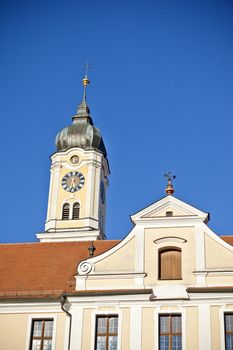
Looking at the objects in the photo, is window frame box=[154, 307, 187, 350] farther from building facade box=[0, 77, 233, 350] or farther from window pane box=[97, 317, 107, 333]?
window pane box=[97, 317, 107, 333]

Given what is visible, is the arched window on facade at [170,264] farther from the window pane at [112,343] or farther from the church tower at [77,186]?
the church tower at [77,186]

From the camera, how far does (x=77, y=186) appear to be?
55656 millimetres

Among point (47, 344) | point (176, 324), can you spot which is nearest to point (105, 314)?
point (47, 344)

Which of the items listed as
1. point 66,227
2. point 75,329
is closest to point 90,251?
point 75,329

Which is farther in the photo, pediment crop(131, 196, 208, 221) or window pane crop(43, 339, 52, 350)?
pediment crop(131, 196, 208, 221)

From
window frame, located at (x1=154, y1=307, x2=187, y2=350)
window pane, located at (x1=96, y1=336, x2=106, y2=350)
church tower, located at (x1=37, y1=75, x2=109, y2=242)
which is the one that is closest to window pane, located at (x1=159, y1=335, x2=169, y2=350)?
window frame, located at (x1=154, y1=307, x2=187, y2=350)

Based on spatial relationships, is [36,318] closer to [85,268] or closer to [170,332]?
[85,268]

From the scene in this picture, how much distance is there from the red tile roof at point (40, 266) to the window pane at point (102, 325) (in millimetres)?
1972

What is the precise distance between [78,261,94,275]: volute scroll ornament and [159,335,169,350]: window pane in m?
4.29

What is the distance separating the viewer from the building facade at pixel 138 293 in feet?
92.7

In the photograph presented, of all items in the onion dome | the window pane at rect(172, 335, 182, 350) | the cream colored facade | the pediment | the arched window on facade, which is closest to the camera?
the window pane at rect(172, 335, 182, 350)

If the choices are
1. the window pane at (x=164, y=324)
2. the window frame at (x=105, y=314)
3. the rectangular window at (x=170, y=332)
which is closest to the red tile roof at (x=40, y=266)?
the window frame at (x=105, y=314)

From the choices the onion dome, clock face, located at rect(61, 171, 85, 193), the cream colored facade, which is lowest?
the cream colored facade

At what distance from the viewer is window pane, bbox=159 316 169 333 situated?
2841 centimetres
